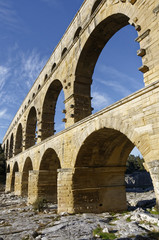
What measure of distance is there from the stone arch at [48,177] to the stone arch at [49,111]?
8.64ft

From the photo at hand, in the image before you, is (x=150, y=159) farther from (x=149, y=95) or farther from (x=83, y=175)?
(x=83, y=175)

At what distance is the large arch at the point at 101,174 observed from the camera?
24.9 ft

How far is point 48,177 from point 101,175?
478cm

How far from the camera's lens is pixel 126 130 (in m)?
5.14

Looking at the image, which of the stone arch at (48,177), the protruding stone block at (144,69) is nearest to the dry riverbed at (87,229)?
the protruding stone block at (144,69)

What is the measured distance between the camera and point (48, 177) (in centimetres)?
1168

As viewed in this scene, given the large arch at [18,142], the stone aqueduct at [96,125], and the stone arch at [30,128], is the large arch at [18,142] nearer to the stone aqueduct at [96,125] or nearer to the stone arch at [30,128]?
the stone arch at [30,128]

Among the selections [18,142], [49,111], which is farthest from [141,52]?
[18,142]

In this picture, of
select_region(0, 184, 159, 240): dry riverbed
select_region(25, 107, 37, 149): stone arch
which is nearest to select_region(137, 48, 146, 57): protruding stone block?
select_region(0, 184, 159, 240): dry riverbed

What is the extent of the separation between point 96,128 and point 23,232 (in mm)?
3996

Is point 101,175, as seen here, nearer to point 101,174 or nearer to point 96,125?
point 101,174

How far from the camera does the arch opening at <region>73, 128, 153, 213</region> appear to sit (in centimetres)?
760

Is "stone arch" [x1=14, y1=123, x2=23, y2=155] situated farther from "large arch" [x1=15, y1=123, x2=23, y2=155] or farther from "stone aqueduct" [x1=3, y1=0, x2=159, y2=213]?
"stone aqueduct" [x1=3, y1=0, x2=159, y2=213]

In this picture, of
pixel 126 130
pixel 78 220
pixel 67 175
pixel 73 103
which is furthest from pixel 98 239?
pixel 73 103
